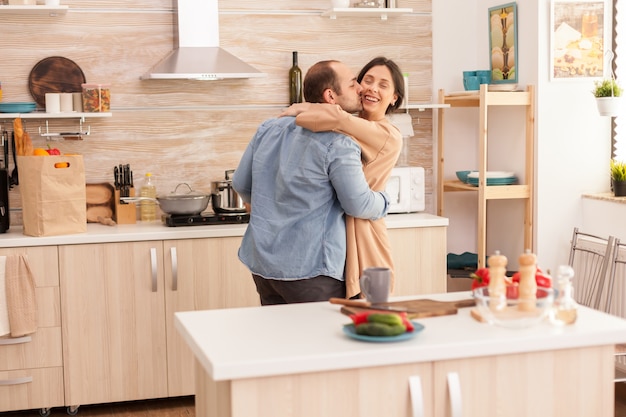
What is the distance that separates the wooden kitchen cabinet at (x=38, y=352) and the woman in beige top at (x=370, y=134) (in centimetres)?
158

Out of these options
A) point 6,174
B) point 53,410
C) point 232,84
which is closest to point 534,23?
point 232,84

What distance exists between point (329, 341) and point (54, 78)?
2.87m

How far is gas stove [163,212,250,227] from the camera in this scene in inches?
169

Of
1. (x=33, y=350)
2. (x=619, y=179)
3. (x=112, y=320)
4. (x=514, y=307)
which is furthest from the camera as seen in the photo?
(x=619, y=179)

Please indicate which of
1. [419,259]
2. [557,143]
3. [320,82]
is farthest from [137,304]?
[557,143]

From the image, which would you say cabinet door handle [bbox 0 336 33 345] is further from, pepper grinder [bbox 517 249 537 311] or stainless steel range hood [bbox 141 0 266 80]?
pepper grinder [bbox 517 249 537 311]

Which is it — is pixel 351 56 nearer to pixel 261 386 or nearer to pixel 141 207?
pixel 141 207

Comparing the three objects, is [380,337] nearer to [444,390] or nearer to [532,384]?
[444,390]

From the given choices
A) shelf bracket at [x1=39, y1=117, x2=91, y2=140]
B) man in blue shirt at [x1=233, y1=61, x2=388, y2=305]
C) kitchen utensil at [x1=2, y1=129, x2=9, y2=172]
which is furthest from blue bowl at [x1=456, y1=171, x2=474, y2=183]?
kitchen utensil at [x1=2, y1=129, x2=9, y2=172]

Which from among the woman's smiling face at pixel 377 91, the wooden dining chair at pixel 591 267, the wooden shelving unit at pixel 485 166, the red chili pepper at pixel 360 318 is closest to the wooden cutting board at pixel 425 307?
the red chili pepper at pixel 360 318

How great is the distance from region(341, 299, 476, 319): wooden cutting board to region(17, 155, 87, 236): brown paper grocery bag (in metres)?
1.98

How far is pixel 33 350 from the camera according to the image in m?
4.03

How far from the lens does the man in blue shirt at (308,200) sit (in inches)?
115

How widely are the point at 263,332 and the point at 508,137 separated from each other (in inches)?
115
